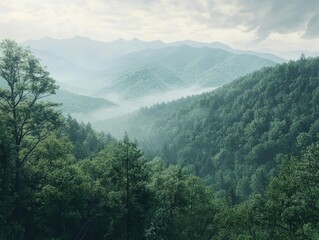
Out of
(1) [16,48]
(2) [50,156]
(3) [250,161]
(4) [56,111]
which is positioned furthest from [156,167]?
(3) [250,161]

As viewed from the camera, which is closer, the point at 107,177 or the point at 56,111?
the point at 56,111

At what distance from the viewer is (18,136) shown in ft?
113

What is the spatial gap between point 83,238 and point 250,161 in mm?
168708

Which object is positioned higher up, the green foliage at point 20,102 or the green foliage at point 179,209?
the green foliage at point 20,102

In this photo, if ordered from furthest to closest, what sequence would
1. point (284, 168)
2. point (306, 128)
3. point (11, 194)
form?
point (306, 128) → point (284, 168) → point (11, 194)

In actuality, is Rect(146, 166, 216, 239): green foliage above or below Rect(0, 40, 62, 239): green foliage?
below

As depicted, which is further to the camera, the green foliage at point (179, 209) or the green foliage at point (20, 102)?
the green foliage at point (179, 209)

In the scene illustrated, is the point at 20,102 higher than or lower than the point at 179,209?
higher

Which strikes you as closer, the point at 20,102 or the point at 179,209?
the point at 20,102

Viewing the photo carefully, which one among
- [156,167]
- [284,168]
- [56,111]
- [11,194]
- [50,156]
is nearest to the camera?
[11,194]

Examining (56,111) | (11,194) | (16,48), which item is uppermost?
(16,48)

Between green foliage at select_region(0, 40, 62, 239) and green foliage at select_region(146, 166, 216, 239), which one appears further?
green foliage at select_region(146, 166, 216, 239)

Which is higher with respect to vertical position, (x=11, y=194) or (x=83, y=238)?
(x=11, y=194)

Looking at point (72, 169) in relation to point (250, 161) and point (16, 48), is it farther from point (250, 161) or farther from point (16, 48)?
point (250, 161)
